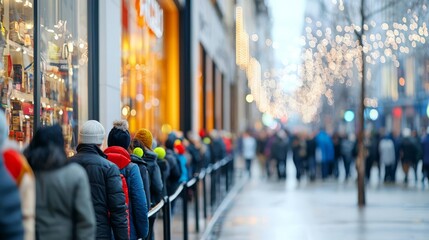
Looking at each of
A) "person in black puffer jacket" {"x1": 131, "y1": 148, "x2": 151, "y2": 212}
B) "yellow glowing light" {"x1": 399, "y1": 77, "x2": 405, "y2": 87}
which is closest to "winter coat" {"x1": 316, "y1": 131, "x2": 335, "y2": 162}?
"person in black puffer jacket" {"x1": 131, "y1": 148, "x2": 151, "y2": 212}

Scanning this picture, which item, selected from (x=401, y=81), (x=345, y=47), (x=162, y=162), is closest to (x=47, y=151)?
(x=162, y=162)

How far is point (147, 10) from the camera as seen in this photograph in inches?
745

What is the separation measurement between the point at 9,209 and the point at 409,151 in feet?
83.6

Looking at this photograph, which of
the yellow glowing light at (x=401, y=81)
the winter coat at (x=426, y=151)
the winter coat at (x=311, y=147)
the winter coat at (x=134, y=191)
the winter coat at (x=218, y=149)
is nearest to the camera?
the winter coat at (x=134, y=191)

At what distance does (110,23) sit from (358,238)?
5.13 meters

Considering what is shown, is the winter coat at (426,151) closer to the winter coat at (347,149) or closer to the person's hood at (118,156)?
the winter coat at (347,149)

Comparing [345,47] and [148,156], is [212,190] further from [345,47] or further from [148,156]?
[345,47]

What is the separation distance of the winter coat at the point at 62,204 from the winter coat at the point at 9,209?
1.08 m

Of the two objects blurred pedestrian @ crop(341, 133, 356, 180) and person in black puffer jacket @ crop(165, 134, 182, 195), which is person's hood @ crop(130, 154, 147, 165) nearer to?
person in black puffer jacket @ crop(165, 134, 182, 195)

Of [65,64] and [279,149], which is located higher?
[65,64]

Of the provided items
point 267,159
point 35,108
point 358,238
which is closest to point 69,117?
point 35,108

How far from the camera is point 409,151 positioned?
29375mm

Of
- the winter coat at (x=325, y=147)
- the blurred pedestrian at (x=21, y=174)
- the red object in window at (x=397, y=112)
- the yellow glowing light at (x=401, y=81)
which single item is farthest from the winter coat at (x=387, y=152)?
the red object in window at (x=397, y=112)

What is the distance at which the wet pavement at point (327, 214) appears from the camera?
15.4 meters
